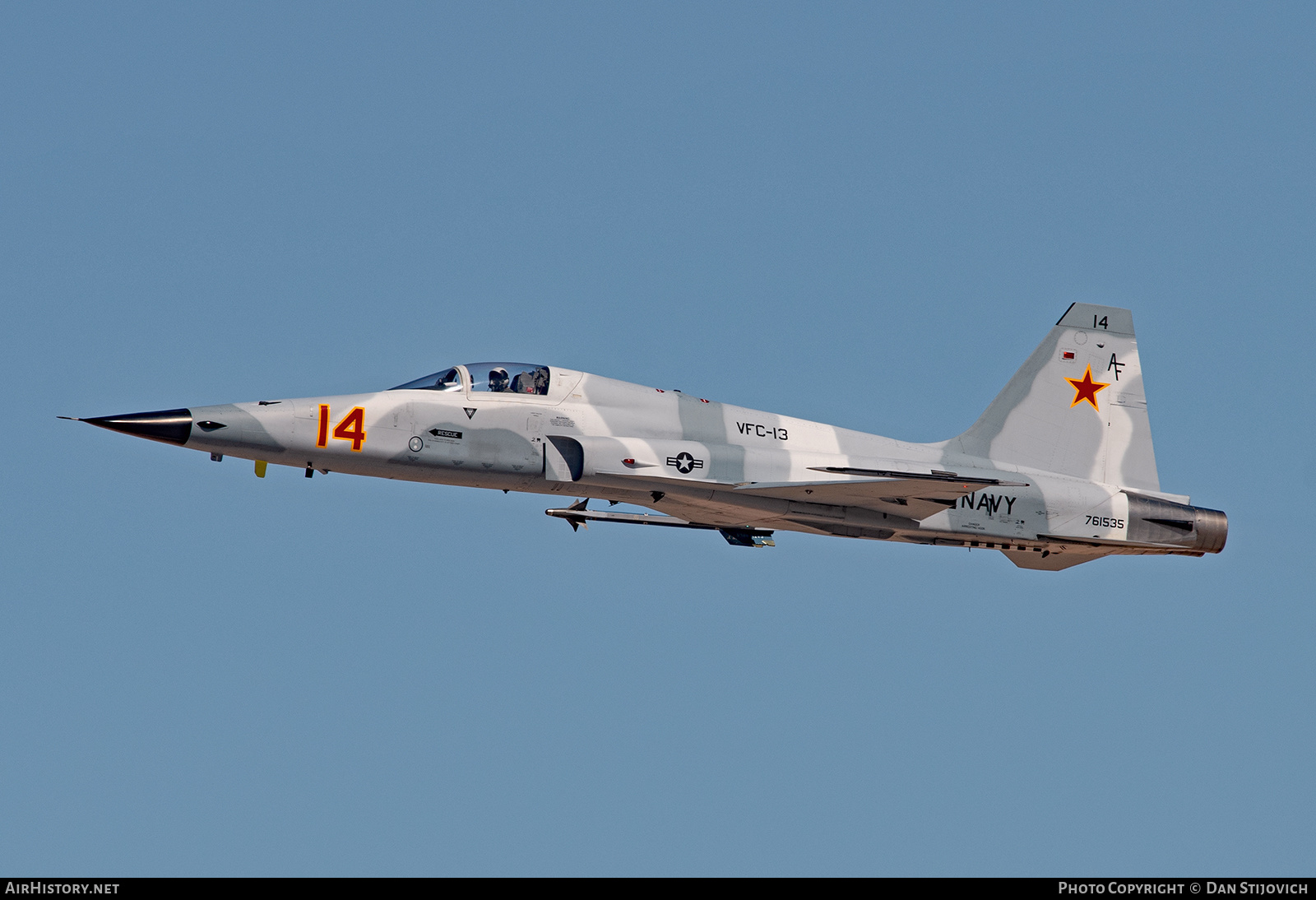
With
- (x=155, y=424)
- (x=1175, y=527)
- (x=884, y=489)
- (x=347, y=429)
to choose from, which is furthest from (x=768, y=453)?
(x=155, y=424)

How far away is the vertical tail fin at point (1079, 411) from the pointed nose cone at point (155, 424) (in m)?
12.0

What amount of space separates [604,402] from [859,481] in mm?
3882

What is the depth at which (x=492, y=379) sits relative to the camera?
22.9m

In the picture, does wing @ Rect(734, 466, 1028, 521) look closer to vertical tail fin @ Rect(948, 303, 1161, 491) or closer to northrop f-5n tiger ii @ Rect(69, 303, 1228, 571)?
northrop f-5n tiger ii @ Rect(69, 303, 1228, 571)

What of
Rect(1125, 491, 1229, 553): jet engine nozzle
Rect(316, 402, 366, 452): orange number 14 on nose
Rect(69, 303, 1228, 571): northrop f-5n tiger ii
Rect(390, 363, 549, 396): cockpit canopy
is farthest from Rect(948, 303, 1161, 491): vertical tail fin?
Rect(316, 402, 366, 452): orange number 14 on nose

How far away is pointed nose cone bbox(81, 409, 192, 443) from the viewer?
20.8 m

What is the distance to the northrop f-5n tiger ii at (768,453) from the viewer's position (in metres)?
22.1

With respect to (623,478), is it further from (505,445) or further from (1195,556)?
(1195,556)

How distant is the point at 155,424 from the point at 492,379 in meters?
4.70

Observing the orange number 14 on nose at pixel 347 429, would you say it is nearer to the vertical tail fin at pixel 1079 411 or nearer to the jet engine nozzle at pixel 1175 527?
the vertical tail fin at pixel 1079 411

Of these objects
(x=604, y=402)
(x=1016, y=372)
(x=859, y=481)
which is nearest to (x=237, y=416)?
(x=604, y=402)

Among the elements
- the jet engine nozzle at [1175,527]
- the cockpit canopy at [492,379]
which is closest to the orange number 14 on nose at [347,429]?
the cockpit canopy at [492,379]

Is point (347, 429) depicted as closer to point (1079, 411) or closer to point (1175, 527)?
point (1079, 411)
